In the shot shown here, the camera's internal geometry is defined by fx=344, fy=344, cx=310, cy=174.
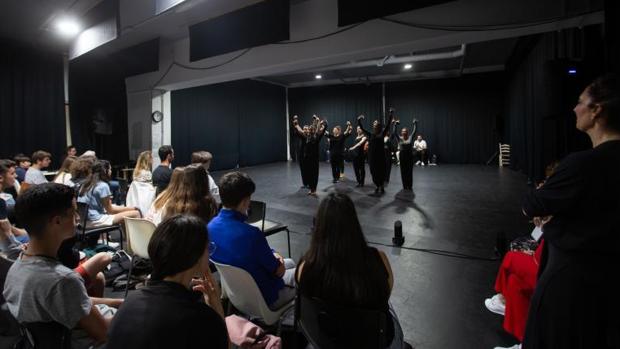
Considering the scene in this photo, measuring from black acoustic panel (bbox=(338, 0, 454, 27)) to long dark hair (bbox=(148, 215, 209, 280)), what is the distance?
4.33 meters

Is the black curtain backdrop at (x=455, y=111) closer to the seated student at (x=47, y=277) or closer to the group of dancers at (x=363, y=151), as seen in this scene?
the group of dancers at (x=363, y=151)

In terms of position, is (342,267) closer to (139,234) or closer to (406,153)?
(139,234)

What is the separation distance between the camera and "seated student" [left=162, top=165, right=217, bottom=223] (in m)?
2.38

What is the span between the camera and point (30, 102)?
761cm

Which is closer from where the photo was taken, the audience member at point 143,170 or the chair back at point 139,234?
the chair back at point 139,234

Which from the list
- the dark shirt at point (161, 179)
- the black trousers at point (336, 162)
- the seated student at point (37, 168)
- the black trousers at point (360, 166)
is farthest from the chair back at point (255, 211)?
the black trousers at point (336, 162)

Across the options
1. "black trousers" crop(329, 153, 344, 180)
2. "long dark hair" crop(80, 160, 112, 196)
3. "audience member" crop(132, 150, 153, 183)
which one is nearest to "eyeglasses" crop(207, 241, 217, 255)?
"long dark hair" crop(80, 160, 112, 196)

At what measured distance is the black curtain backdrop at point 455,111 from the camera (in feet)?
44.4

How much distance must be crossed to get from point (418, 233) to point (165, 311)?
12.5ft

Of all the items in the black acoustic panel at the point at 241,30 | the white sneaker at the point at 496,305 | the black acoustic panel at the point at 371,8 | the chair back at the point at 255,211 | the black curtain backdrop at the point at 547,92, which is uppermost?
the black acoustic panel at the point at 241,30

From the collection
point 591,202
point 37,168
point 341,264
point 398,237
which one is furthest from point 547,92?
point 37,168

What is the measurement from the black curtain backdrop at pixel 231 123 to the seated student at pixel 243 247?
33.3 ft

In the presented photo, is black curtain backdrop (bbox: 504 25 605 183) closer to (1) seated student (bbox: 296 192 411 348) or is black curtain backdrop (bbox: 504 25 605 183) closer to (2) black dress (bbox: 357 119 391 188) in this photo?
(2) black dress (bbox: 357 119 391 188)

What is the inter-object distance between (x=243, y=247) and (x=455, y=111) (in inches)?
560
